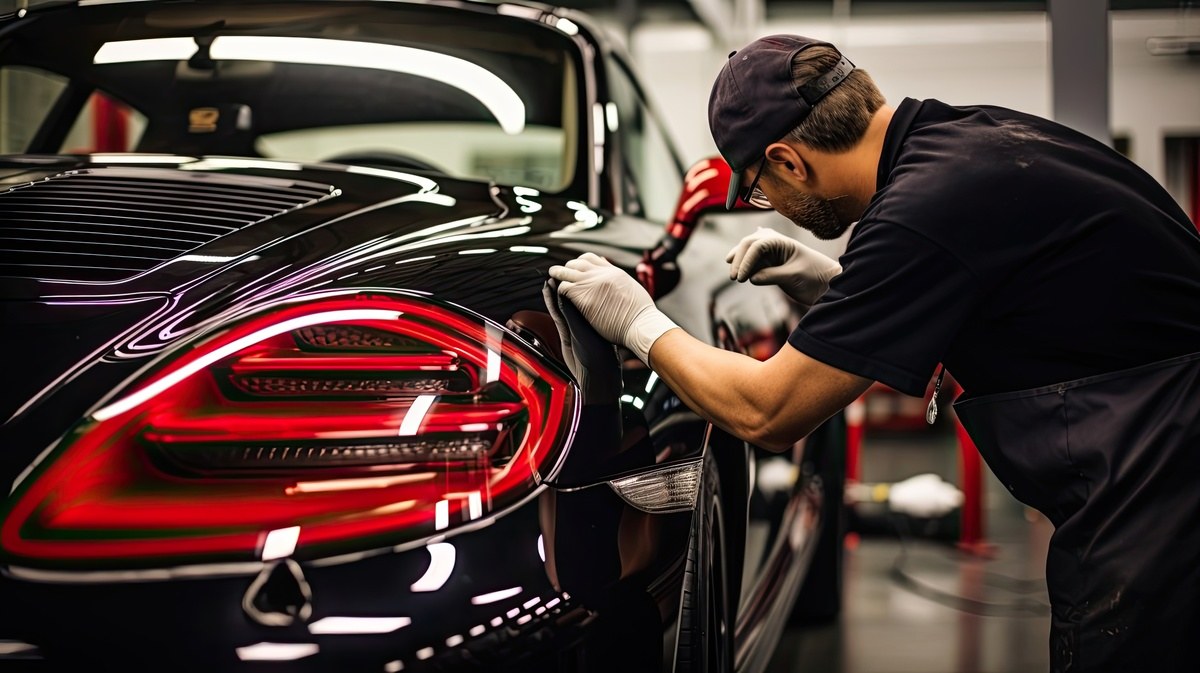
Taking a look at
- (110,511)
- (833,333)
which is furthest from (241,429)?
(833,333)

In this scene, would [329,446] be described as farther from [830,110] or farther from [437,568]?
[830,110]

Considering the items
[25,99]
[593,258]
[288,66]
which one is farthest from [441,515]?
[25,99]

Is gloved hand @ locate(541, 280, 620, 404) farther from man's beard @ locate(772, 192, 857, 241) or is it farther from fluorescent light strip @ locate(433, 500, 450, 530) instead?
man's beard @ locate(772, 192, 857, 241)

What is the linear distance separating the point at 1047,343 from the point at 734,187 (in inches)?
21.7

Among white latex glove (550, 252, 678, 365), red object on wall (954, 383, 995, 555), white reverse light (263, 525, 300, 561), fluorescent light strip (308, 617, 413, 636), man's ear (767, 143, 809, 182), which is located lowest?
red object on wall (954, 383, 995, 555)

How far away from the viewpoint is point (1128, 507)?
4.83 feet

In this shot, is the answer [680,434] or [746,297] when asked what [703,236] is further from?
[680,434]

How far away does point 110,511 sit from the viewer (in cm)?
111

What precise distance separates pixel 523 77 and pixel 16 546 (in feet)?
4.82

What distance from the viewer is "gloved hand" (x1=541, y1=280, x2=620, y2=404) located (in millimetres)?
1306

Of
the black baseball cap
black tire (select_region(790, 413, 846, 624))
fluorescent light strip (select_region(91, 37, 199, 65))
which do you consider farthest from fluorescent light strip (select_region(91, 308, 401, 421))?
black tire (select_region(790, 413, 846, 624))

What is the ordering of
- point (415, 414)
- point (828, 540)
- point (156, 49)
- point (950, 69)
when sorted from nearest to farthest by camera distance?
1. point (415, 414)
2. point (156, 49)
3. point (828, 540)
4. point (950, 69)

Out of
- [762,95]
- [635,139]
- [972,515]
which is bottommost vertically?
[972,515]

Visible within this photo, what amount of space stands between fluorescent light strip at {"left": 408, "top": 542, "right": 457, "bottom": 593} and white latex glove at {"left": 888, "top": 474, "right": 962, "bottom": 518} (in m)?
3.96
